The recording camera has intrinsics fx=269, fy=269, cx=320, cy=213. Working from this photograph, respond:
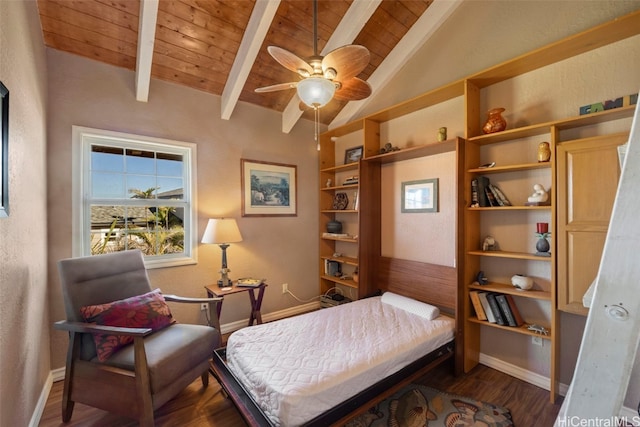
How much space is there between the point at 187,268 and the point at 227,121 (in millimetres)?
1734

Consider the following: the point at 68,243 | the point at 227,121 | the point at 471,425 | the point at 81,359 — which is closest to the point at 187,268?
the point at 68,243

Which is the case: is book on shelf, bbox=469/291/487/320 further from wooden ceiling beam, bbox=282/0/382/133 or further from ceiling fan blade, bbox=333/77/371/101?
wooden ceiling beam, bbox=282/0/382/133

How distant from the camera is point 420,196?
2920mm

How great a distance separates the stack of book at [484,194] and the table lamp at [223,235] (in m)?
2.31

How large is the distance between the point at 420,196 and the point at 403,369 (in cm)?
173

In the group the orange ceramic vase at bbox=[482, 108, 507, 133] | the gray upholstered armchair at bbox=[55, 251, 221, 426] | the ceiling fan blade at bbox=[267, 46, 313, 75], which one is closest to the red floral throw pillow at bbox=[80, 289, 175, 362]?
the gray upholstered armchair at bbox=[55, 251, 221, 426]

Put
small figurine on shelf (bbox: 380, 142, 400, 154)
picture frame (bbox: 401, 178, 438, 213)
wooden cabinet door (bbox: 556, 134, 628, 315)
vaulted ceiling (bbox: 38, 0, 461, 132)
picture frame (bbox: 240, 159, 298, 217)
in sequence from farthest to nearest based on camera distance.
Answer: picture frame (bbox: 240, 159, 298, 217) < small figurine on shelf (bbox: 380, 142, 400, 154) < picture frame (bbox: 401, 178, 438, 213) < vaulted ceiling (bbox: 38, 0, 461, 132) < wooden cabinet door (bbox: 556, 134, 628, 315)

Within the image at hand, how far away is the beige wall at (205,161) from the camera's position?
230 cm

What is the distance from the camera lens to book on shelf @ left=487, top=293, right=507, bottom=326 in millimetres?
2201

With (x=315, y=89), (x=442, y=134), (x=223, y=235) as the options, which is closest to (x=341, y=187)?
(x=442, y=134)

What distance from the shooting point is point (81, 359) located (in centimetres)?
177

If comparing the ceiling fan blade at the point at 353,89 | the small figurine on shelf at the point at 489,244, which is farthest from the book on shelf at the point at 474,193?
the ceiling fan blade at the point at 353,89

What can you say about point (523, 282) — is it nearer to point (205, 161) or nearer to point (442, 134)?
point (442, 134)

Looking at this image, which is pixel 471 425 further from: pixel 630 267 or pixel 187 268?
pixel 187 268
